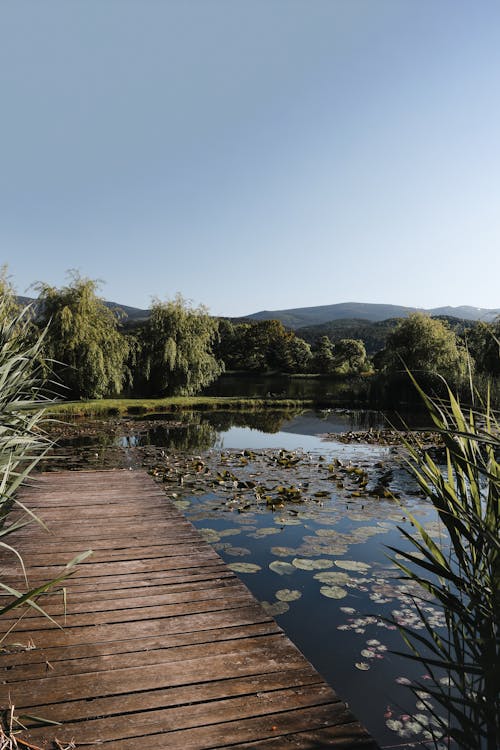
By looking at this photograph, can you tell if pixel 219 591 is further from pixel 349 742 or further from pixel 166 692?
pixel 349 742

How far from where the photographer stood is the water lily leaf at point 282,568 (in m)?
4.49

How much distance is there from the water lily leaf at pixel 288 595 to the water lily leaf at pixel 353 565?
73 centimetres

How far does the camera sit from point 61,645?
7.43 ft

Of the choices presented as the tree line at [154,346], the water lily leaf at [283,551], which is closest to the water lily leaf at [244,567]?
the water lily leaf at [283,551]

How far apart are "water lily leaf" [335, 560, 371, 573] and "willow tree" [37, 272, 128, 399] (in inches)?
556

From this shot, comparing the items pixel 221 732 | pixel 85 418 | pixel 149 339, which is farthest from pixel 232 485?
pixel 149 339

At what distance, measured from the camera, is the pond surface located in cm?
306

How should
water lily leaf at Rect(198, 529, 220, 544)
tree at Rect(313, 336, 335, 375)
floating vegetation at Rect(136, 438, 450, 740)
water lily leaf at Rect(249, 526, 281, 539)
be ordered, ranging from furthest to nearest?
tree at Rect(313, 336, 335, 375)
water lily leaf at Rect(249, 526, 281, 539)
water lily leaf at Rect(198, 529, 220, 544)
floating vegetation at Rect(136, 438, 450, 740)

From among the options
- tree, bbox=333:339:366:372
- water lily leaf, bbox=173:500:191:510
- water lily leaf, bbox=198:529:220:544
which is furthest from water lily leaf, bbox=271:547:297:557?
tree, bbox=333:339:366:372

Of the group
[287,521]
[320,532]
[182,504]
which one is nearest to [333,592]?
[320,532]

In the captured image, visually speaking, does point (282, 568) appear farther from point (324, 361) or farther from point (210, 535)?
point (324, 361)

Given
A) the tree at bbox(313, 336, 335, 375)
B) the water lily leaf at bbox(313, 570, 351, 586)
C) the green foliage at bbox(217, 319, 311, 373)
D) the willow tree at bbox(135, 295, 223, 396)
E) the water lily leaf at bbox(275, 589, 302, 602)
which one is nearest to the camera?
the water lily leaf at bbox(275, 589, 302, 602)

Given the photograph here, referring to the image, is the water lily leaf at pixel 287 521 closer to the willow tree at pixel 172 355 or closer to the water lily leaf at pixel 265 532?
the water lily leaf at pixel 265 532

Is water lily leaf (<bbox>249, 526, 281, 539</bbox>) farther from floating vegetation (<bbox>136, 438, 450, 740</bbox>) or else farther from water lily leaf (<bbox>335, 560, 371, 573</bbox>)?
water lily leaf (<bbox>335, 560, 371, 573</bbox>)
